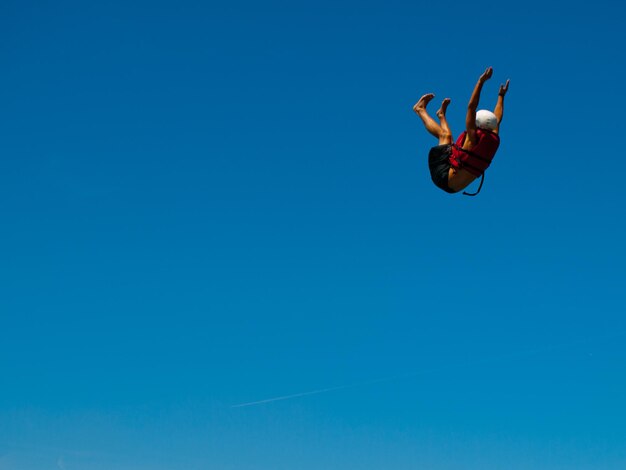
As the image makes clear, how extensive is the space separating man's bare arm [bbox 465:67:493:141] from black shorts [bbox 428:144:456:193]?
1.42m

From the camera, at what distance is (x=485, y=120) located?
26.0 metres

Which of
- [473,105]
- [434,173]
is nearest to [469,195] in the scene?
[434,173]

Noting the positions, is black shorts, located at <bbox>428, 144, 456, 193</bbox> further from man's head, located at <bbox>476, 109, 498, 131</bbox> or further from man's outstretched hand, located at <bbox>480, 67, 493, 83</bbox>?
man's outstretched hand, located at <bbox>480, 67, 493, 83</bbox>

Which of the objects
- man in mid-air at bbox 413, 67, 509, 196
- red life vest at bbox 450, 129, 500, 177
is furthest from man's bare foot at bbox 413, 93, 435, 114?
red life vest at bbox 450, 129, 500, 177

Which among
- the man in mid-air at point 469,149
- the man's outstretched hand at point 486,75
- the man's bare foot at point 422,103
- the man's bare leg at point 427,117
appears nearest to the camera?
the man's outstretched hand at point 486,75

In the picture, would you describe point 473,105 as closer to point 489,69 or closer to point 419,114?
point 489,69

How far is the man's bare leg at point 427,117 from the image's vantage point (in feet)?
93.1

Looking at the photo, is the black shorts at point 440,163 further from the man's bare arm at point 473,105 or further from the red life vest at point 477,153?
the man's bare arm at point 473,105

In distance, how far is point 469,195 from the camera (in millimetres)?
27250

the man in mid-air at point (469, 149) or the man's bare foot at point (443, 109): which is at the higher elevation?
the man's bare foot at point (443, 109)

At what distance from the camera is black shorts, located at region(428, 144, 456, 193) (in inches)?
1072

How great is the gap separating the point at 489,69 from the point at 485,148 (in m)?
2.71

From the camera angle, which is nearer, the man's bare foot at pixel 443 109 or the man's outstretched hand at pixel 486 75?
the man's outstretched hand at pixel 486 75

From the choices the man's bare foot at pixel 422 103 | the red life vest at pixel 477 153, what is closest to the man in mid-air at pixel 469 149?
the red life vest at pixel 477 153
